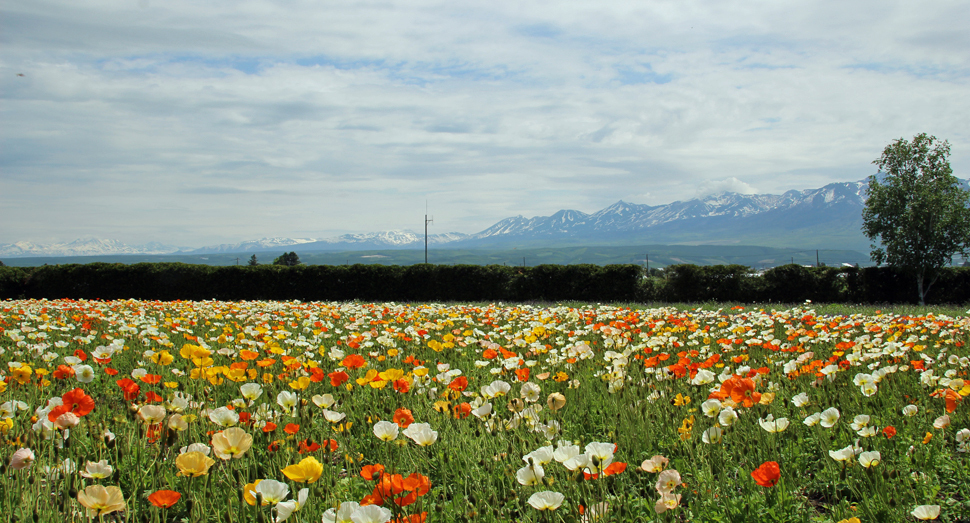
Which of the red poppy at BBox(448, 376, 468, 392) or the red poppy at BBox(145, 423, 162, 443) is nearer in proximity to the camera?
the red poppy at BBox(145, 423, 162, 443)

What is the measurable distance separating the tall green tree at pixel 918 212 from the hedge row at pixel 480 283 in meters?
0.63

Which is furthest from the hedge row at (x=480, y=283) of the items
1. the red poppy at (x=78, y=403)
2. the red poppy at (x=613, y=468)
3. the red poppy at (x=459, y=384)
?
the red poppy at (x=78, y=403)

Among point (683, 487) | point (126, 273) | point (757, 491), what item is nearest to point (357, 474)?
point (683, 487)

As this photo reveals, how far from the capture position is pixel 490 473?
2352 mm

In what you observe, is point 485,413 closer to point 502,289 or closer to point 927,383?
point 927,383

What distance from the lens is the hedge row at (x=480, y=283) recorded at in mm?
17359

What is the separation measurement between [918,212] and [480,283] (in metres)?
15.5

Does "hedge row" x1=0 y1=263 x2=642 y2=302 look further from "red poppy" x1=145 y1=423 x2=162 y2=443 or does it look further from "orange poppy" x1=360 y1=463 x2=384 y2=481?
"orange poppy" x1=360 y1=463 x2=384 y2=481

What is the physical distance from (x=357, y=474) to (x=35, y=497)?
4.10ft

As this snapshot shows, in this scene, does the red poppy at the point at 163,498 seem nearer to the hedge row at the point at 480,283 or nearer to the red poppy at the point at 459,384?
the red poppy at the point at 459,384

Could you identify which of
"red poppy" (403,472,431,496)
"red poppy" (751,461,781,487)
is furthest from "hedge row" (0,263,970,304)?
"red poppy" (403,472,431,496)

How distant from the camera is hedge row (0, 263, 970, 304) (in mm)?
17359

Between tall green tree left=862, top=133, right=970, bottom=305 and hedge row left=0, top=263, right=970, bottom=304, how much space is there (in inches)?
24.9

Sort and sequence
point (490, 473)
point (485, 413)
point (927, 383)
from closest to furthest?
point (490, 473) < point (485, 413) < point (927, 383)
